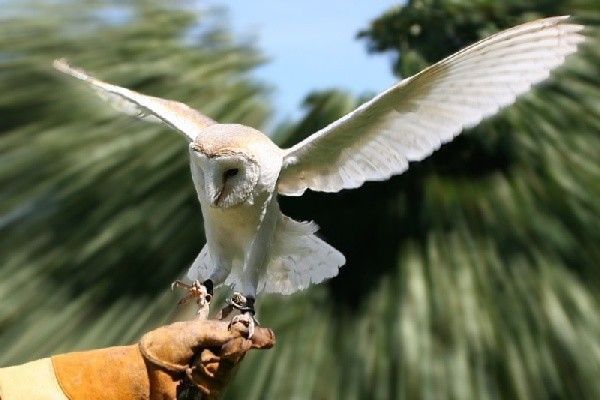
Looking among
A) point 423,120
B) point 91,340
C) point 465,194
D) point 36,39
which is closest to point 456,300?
point 465,194

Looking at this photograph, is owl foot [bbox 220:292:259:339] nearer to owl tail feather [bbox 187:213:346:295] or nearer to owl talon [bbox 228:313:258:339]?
owl talon [bbox 228:313:258:339]

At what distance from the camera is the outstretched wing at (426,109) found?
5.11ft

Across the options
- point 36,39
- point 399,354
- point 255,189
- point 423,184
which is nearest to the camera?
point 255,189

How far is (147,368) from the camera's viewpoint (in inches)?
51.2

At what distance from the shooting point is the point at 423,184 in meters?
2.30

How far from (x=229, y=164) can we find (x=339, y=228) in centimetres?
92

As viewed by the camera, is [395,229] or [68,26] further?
[68,26]

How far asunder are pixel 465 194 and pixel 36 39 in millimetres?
1012

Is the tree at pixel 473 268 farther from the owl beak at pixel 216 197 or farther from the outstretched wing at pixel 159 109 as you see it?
the owl beak at pixel 216 197

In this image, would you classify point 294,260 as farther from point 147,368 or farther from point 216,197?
point 147,368

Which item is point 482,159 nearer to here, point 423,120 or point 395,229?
point 395,229

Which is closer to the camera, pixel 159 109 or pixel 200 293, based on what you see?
pixel 200 293

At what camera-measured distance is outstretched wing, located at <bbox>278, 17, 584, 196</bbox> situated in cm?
156

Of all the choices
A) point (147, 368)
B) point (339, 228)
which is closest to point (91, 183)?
point (339, 228)
